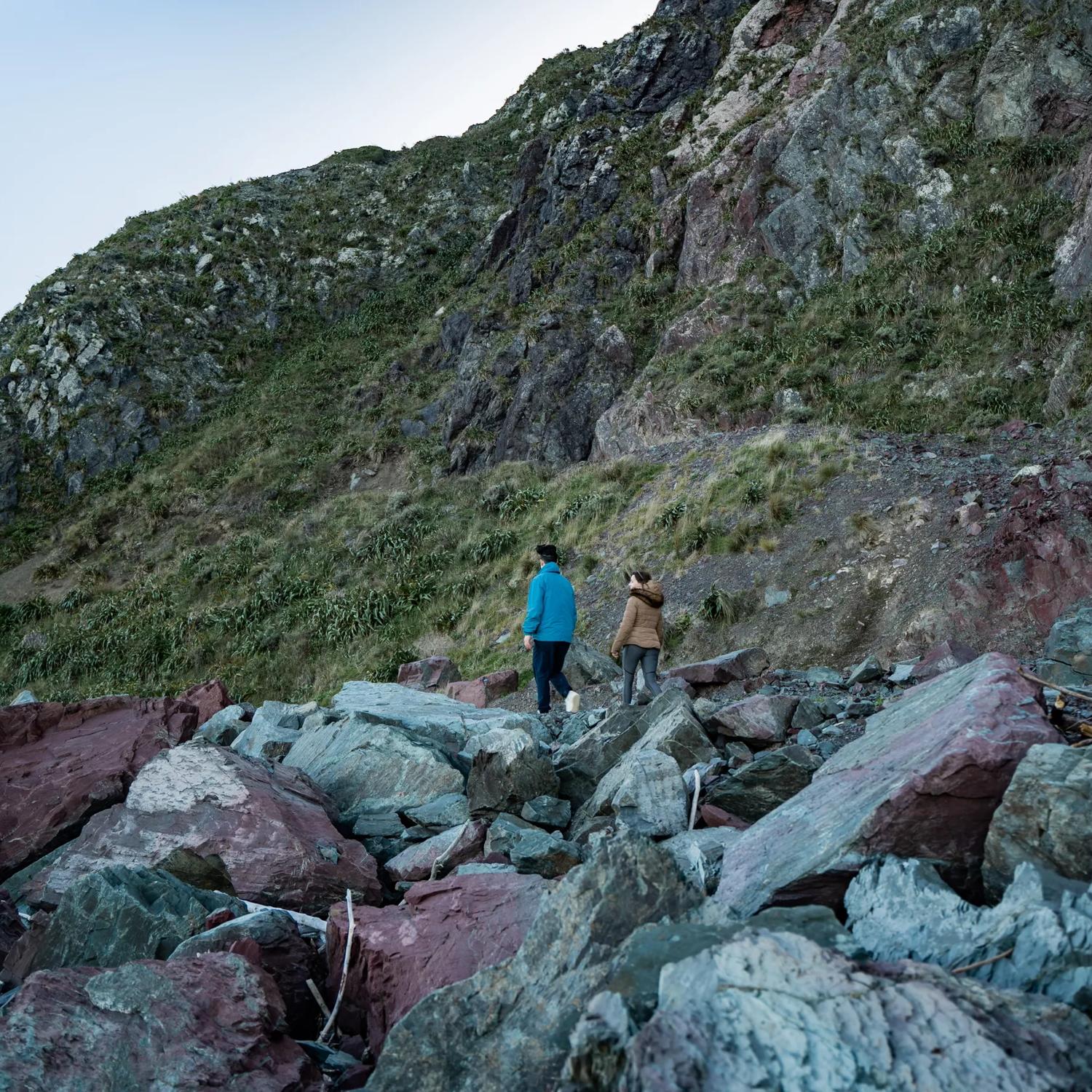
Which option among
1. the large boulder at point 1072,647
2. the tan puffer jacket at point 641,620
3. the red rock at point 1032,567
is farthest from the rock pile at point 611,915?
the red rock at point 1032,567

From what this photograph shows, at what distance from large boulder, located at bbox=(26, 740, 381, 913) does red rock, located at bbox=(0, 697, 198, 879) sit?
2.40 feet

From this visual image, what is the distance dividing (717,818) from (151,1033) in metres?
2.67

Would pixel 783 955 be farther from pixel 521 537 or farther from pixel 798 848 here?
pixel 521 537

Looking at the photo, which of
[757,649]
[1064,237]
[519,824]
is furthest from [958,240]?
[519,824]

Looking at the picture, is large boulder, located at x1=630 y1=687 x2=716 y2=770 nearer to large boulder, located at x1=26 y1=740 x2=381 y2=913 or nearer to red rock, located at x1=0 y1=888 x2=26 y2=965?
large boulder, located at x1=26 y1=740 x2=381 y2=913

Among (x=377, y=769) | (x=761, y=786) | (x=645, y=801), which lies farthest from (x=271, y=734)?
(x=761, y=786)

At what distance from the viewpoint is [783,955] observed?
5.96ft

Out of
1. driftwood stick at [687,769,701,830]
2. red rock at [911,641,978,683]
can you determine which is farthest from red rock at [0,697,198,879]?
red rock at [911,641,978,683]

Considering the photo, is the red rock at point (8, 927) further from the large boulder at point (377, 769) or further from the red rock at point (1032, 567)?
the red rock at point (1032, 567)

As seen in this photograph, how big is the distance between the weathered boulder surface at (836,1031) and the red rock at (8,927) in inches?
130

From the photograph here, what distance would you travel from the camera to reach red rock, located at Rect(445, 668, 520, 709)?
12.0 m

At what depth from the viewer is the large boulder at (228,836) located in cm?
411

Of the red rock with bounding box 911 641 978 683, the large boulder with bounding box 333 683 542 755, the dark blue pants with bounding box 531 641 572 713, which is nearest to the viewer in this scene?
the red rock with bounding box 911 641 978 683

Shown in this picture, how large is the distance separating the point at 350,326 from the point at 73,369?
14.0 meters
